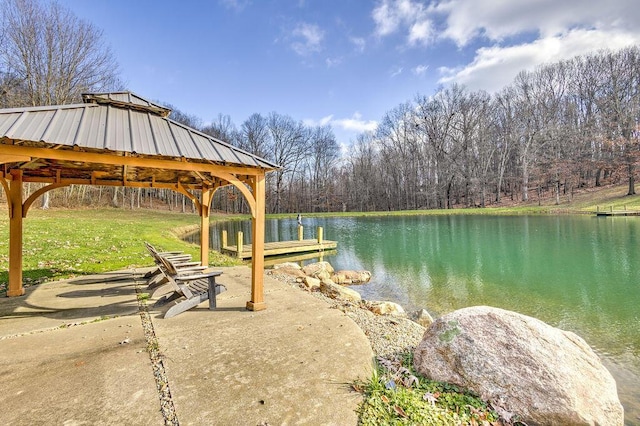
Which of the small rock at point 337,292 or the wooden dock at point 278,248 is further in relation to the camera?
the wooden dock at point 278,248

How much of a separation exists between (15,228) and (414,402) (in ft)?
23.3

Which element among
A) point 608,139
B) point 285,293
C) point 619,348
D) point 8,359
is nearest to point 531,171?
point 608,139

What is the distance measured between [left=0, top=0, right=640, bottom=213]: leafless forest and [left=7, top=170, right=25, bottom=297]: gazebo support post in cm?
2266

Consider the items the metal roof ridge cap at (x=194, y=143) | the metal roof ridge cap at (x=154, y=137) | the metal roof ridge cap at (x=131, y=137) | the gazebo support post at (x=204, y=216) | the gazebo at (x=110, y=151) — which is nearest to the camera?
the gazebo at (x=110, y=151)

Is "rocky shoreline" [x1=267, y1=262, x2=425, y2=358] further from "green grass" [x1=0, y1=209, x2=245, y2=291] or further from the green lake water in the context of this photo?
"green grass" [x1=0, y1=209, x2=245, y2=291]

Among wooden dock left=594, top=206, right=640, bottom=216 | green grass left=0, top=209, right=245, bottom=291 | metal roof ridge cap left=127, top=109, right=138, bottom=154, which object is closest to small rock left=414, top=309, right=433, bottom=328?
metal roof ridge cap left=127, top=109, right=138, bottom=154

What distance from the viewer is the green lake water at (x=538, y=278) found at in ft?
19.5

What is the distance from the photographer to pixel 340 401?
2.69 meters

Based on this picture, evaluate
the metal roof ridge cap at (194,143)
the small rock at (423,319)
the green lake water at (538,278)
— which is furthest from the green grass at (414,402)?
the metal roof ridge cap at (194,143)

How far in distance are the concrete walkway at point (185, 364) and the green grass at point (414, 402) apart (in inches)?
6.4

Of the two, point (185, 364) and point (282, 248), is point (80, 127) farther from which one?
point (282, 248)

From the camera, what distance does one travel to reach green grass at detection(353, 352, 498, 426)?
255 cm

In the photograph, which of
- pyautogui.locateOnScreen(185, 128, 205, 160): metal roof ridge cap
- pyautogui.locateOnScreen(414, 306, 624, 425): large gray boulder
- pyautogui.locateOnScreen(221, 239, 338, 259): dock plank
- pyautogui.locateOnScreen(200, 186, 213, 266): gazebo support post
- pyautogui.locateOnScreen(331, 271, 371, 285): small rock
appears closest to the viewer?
pyautogui.locateOnScreen(414, 306, 624, 425): large gray boulder

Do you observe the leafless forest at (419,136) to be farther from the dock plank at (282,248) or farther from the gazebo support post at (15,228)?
the gazebo support post at (15,228)
